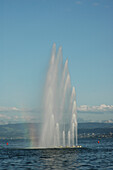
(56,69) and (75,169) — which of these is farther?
(56,69)

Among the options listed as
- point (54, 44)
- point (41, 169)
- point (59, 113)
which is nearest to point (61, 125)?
point (59, 113)


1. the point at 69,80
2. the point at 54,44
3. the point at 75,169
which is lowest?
the point at 75,169

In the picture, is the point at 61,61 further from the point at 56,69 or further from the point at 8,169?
the point at 8,169

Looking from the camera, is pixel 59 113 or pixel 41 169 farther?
pixel 59 113

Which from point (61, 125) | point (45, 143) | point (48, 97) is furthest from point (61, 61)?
point (45, 143)

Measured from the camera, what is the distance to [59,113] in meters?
122

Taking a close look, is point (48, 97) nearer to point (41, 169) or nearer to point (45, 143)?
point (45, 143)

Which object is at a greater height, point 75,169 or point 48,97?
point 48,97

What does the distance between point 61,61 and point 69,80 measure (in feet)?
24.7

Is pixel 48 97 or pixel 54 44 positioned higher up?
pixel 54 44

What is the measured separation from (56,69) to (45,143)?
28423 millimetres

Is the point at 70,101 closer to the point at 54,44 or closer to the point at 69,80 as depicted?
the point at 69,80

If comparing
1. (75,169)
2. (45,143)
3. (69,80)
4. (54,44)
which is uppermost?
(54,44)

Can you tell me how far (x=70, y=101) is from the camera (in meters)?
122
